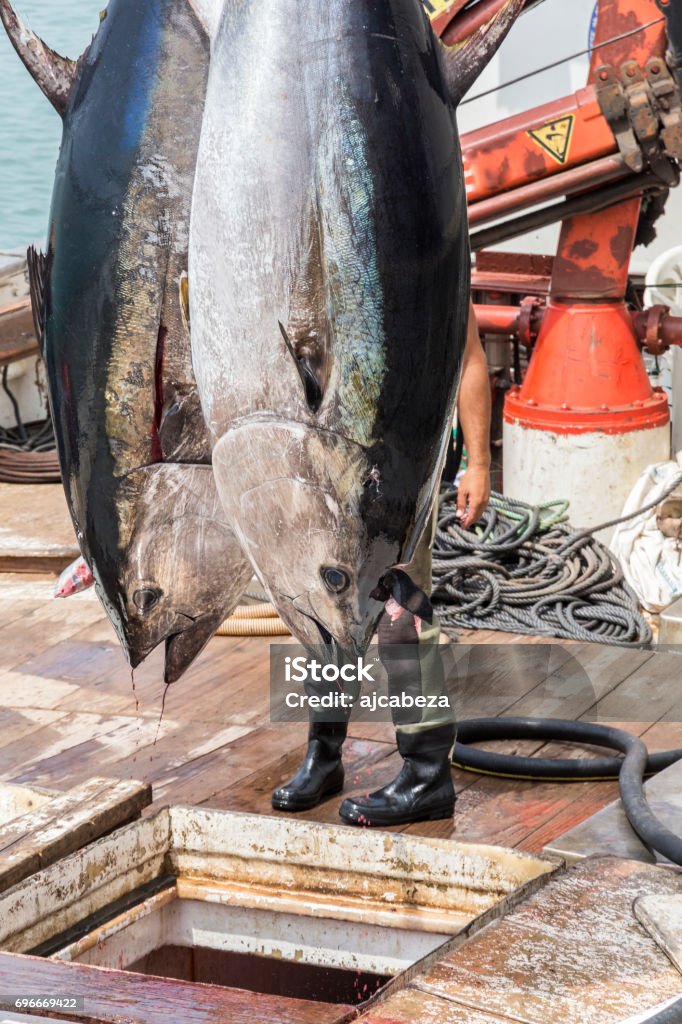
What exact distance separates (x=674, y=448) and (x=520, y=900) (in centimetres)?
532

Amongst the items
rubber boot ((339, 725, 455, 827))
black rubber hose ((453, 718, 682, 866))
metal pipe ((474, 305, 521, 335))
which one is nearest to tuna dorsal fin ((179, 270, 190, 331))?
black rubber hose ((453, 718, 682, 866))

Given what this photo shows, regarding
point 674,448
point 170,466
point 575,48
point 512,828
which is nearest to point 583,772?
point 512,828

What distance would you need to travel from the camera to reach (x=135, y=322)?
173 cm

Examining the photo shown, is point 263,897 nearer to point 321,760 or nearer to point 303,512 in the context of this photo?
point 321,760

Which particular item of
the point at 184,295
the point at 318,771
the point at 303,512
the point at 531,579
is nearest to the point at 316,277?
the point at 184,295

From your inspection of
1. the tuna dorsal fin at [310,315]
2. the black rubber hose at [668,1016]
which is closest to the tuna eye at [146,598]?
the tuna dorsal fin at [310,315]

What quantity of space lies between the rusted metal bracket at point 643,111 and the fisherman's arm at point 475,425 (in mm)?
2515

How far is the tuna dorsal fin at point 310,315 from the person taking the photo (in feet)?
5.31

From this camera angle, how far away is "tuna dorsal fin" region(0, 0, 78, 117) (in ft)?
5.87

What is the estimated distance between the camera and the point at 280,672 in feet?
14.9

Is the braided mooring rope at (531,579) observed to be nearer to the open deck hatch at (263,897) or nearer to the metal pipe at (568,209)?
the metal pipe at (568,209)

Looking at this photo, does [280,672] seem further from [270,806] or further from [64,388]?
[64,388]

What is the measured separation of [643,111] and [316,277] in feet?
14.2

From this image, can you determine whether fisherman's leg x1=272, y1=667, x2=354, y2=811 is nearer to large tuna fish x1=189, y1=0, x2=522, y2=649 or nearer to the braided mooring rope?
the braided mooring rope
